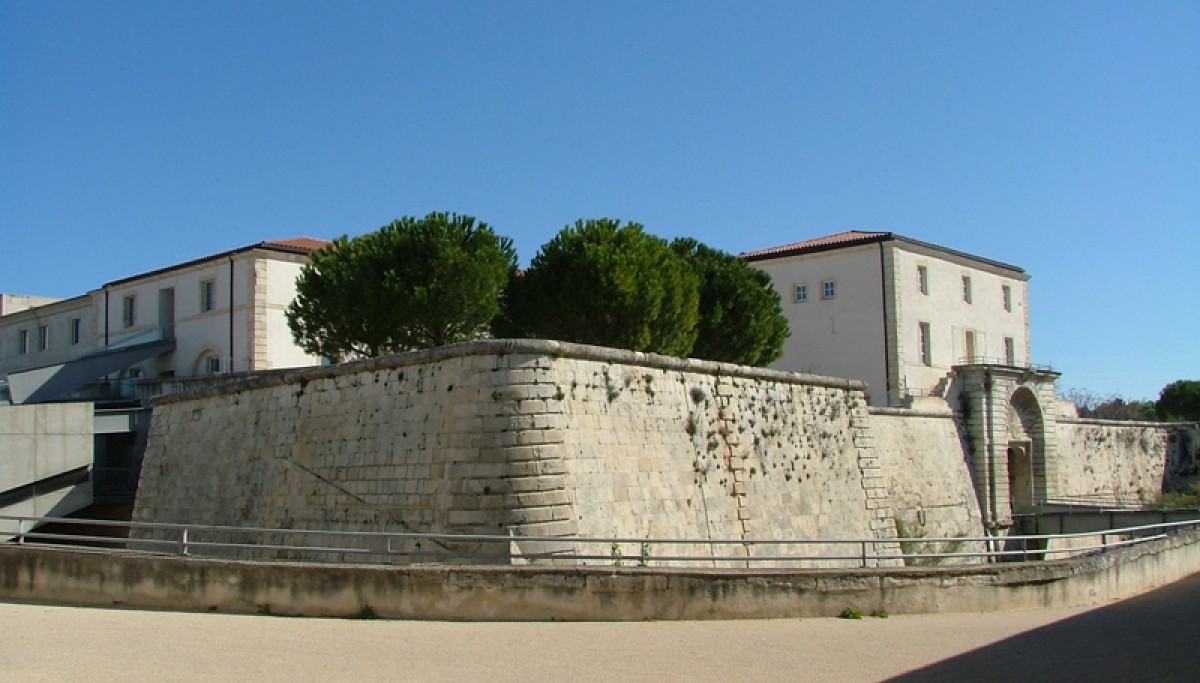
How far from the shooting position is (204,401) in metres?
23.0

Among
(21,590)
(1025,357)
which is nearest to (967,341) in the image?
(1025,357)

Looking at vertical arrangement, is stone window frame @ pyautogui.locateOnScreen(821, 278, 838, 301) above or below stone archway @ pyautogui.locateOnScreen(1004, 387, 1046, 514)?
above

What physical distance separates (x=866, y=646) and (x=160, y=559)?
30.7 ft

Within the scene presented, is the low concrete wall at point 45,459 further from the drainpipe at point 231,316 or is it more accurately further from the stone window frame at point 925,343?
the stone window frame at point 925,343

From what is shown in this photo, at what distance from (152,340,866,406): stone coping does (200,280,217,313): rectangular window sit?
1300cm

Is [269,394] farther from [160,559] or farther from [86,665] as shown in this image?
[86,665]

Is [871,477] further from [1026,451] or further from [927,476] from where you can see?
[1026,451]

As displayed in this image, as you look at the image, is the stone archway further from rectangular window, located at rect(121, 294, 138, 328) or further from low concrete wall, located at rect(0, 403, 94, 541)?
rectangular window, located at rect(121, 294, 138, 328)

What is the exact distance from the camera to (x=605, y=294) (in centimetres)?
2748

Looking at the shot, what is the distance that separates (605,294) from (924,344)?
16557 millimetres

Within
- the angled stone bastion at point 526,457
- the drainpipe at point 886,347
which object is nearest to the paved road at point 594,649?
the angled stone bastion at point 526,457

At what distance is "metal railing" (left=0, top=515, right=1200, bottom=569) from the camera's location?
45.6 ft


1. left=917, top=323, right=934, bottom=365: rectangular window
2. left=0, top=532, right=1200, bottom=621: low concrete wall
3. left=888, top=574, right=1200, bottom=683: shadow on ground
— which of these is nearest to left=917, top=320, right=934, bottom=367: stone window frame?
left=917, top=323, right=934, bottom=365: rectangular window

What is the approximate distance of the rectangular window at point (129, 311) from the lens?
133 feet
